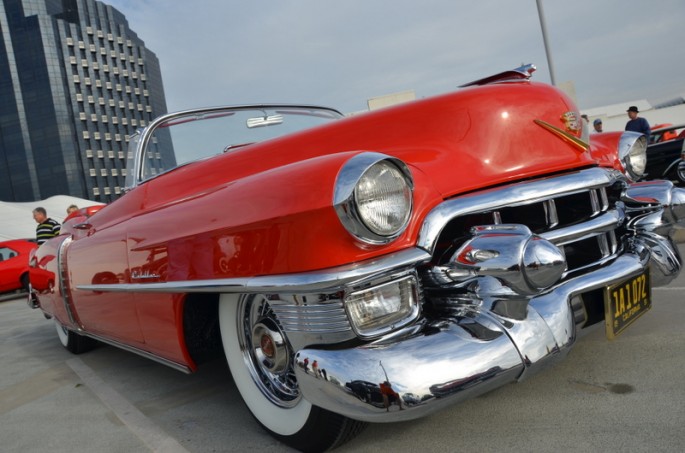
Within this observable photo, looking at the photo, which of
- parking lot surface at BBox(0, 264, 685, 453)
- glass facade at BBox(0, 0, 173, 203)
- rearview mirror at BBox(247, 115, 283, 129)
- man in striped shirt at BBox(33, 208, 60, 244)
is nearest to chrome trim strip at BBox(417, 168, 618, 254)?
parking lot surface at BBox(0, 264, 685, 453)

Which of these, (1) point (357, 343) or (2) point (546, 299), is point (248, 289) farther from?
(2) point (546, 299)

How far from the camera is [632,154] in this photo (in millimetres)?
2891

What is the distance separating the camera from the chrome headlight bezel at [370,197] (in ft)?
5.01

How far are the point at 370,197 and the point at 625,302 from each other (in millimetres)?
1086

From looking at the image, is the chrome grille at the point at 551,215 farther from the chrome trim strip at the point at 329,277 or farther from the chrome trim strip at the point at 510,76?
the chrome trim strip at the point at 510,76

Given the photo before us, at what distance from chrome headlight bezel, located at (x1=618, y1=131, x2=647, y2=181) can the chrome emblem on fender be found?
66 centimetres

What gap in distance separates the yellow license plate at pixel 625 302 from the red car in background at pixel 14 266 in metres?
10.1

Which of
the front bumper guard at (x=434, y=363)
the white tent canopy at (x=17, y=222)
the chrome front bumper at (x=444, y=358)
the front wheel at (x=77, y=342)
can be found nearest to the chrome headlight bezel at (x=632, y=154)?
the chrome front bumper at (x=444, y=358)

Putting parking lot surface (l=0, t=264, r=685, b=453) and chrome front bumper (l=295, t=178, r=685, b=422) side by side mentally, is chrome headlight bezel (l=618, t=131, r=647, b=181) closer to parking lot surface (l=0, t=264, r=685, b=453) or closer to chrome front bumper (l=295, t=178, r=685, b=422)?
parking lot surface (l=0, t=264, r=685, b=453)

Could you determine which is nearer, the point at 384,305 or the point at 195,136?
the point at 384,305

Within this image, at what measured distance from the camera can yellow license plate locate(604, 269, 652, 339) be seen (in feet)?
6.24

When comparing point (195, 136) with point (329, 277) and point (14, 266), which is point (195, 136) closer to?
point (329, 277)

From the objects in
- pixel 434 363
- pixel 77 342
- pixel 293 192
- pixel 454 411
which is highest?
pixel 293 192

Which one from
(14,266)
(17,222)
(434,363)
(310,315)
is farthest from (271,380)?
(17,222)
